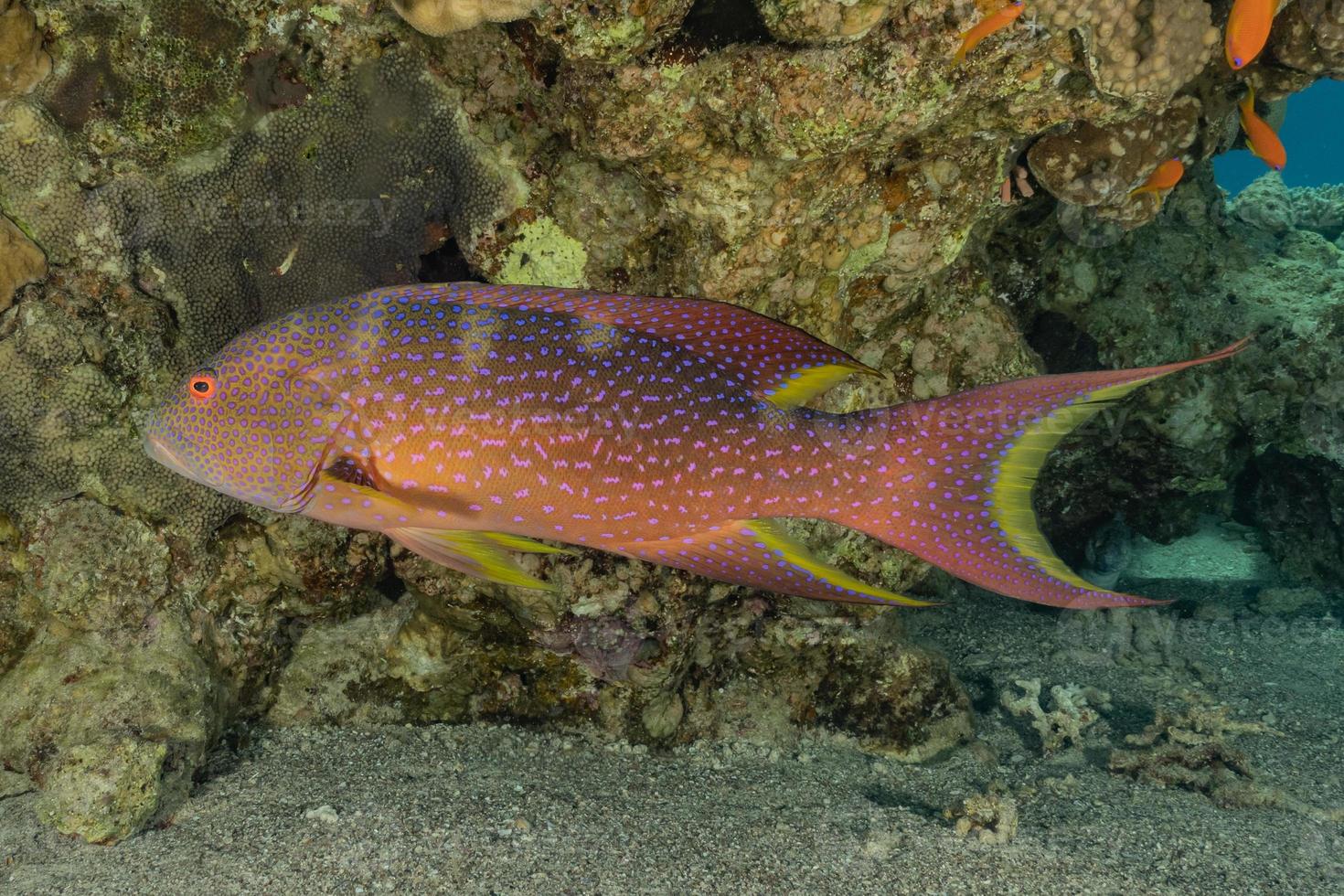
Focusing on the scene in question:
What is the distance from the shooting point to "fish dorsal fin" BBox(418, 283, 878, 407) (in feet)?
10.1

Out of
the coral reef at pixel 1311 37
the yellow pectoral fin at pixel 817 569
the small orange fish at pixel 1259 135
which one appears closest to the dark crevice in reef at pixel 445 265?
the yellow pectoral fin at pixel 817 569

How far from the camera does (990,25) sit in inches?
124

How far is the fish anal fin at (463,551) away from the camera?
3.03 metres

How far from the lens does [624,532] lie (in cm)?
311

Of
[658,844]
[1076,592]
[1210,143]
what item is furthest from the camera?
[1210,143]

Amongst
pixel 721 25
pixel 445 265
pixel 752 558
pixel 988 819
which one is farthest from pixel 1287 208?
pixel 445 265

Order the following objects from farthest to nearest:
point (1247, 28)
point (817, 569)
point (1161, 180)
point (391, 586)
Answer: point (391, 586)
point (1161, 180)
point (1247, 28)
point (817, 569)

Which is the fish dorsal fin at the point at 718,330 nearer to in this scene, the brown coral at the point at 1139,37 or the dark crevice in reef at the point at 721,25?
the dark crevice in reef at the point at 721,25

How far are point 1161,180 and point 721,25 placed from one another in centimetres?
288

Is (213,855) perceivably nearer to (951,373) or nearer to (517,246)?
(517,246)

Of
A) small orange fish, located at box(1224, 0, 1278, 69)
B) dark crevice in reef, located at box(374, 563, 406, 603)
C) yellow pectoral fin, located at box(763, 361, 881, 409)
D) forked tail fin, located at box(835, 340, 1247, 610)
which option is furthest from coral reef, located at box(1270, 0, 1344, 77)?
dark crevice in reef, located at box(374, 563, 406, 603)

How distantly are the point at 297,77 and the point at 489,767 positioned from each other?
357cm

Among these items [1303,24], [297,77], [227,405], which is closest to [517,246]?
[297,77]

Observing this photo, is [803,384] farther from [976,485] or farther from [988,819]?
[988,819]
